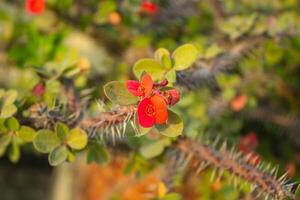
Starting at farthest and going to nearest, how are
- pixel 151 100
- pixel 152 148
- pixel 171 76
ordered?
pixel 152 148 < pixel 171 76 < pixel 151 100

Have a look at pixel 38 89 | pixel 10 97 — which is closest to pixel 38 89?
pixel 38 89

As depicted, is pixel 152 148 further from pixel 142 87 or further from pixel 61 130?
pixel 142 87

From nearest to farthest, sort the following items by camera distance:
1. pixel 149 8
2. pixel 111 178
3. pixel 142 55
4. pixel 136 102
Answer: pixel 136 102 → pixel 149 8 → pixel 142 55 → pixel 111 178

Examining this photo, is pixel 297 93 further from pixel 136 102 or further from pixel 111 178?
pixel 136 102

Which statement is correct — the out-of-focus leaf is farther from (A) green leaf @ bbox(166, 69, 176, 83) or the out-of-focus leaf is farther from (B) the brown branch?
(A) green leaf @ bbox(166, 69, 176, 83)

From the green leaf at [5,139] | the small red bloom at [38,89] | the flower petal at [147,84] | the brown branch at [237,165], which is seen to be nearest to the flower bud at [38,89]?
the small red bloom at [38,89]

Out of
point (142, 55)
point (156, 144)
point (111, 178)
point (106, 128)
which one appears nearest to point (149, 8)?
point (142, 55)
